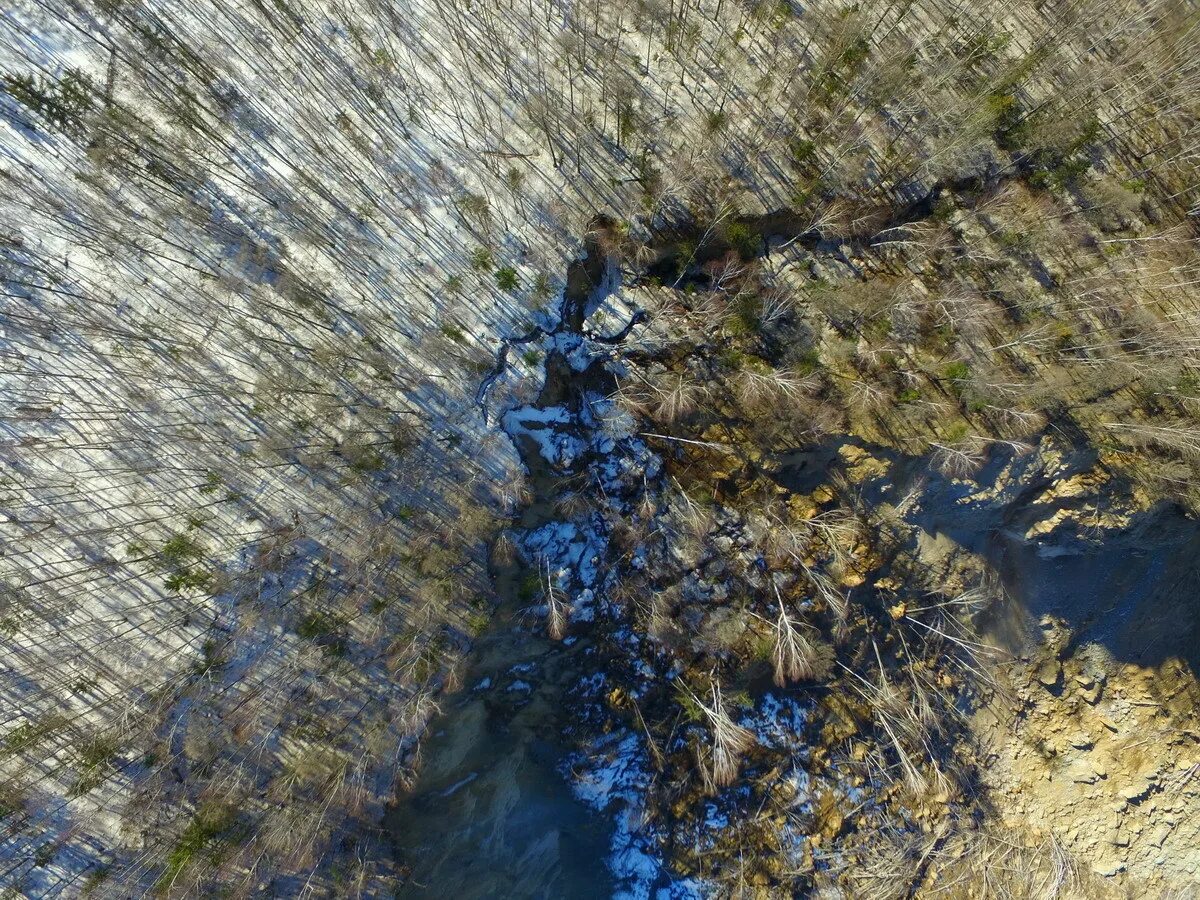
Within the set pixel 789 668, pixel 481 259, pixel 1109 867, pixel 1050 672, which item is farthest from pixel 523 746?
pixel 1109 867

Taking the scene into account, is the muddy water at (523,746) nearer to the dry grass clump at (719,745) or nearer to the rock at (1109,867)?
the dry grass clump at (719,745)

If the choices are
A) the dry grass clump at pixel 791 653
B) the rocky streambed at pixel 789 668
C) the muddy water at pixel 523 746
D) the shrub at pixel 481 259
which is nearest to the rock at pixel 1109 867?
the rocky streambed at pixel 789 668

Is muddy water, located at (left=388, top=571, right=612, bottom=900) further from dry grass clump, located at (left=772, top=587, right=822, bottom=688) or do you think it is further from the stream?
dry grass clump, located at (left=772, top=587, right=822, bottom=688)

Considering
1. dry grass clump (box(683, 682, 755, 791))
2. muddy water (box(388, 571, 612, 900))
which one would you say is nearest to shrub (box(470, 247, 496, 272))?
muddy water (box(388, 571, 612, 900))

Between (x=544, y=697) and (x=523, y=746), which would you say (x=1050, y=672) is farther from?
(x=523, y=746)

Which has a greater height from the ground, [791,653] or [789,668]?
[791,653]

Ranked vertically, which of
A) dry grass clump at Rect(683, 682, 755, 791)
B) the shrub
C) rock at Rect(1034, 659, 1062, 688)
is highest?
the shrub

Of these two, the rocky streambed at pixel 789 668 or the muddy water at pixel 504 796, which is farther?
the muddy water at pixel 504 796

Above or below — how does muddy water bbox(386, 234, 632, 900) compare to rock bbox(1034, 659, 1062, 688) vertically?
below

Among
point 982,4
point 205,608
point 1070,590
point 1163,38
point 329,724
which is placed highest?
point 1163,38

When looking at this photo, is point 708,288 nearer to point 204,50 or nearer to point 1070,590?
point 1070,590

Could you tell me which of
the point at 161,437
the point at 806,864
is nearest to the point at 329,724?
the point at 161,437
